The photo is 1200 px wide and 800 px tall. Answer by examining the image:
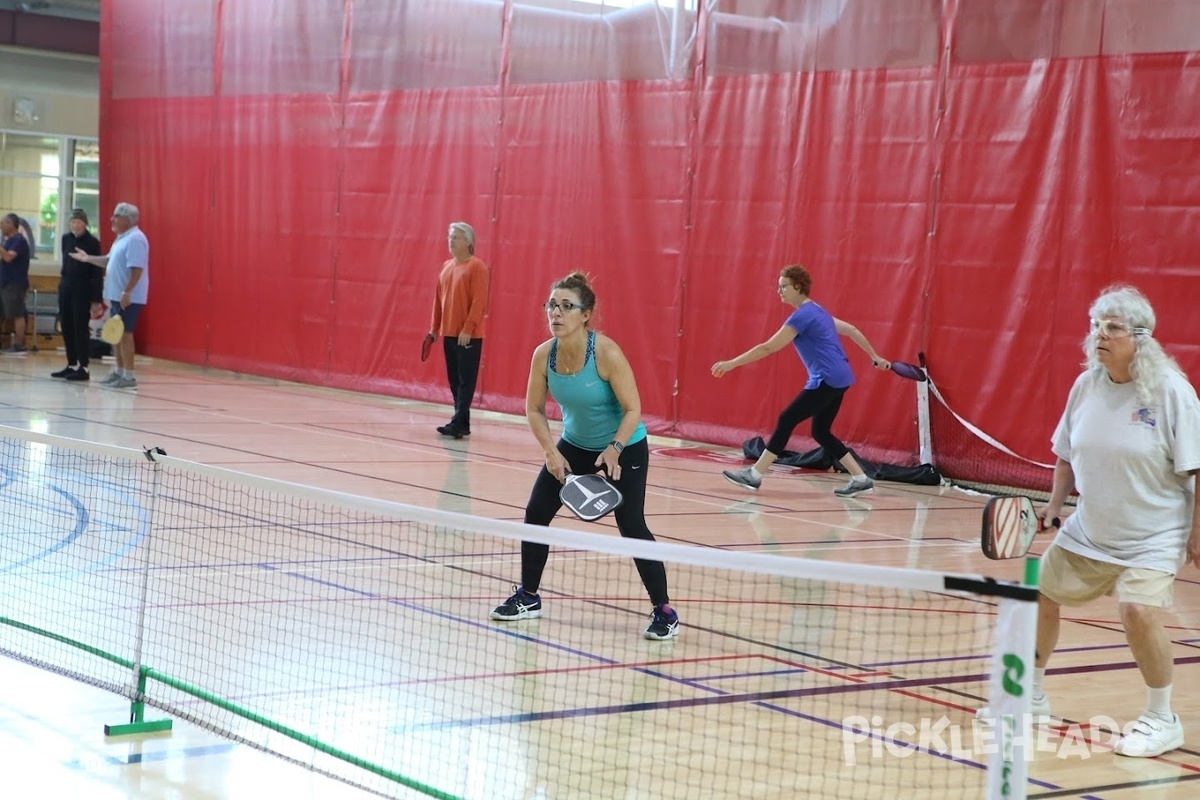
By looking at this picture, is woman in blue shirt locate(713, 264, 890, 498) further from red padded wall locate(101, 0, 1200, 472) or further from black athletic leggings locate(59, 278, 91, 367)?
black athletic leggings locate(59, 278, 91, 367)

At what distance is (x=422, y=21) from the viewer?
18656mm

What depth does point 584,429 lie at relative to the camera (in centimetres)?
697

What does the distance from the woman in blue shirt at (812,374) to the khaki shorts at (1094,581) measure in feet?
20.7

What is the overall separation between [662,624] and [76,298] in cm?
1323

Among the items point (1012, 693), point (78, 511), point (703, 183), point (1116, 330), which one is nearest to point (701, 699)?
point (1116, 330)

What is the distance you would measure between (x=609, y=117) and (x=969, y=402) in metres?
5.09

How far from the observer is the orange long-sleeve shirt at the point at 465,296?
14.5 meters

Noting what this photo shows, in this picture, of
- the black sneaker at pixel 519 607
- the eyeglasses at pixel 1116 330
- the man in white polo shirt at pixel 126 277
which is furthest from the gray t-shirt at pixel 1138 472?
the man in white polo shirt at pixel 126 277

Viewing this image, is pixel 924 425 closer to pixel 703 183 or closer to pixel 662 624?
pixel 703 183

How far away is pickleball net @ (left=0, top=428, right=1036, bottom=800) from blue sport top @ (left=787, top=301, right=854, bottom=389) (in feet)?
11.0

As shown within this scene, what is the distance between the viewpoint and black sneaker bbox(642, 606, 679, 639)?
22.1 ft

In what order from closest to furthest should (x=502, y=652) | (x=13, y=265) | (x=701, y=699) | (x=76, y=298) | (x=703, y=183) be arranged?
1. (x=701, y=699)
2. (x=502, y=652)
3. (x=703, y=183)
4. (x=76, y=298)
5. (x=13, y=265)

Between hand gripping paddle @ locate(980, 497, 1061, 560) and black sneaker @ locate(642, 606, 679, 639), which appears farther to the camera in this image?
black sneaker @ locate(642, 606, 679, 639)

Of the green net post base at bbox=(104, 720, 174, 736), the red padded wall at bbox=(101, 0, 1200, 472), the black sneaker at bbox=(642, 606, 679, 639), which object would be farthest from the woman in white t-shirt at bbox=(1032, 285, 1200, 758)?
the red padded wall at bbox=(101, 0, 1200, 472)
